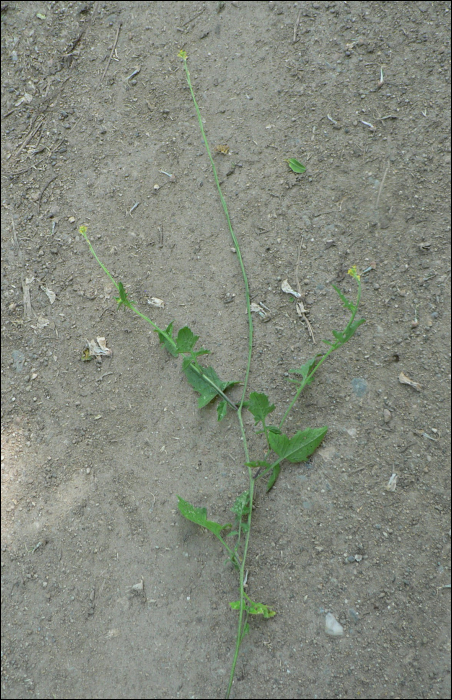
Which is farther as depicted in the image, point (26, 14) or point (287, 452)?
point (26, 14)

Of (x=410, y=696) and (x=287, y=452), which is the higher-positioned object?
(x=287, y=452)

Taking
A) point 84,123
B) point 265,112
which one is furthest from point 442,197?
point 84,123

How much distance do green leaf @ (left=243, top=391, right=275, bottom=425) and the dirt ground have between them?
15cm

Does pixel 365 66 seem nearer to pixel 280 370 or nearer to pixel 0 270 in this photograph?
pixel 280 370

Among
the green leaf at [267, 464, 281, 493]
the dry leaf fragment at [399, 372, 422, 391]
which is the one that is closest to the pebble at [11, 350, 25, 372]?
the green leaf at [267, 464, 281, 493]

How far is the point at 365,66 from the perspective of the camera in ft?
6.30

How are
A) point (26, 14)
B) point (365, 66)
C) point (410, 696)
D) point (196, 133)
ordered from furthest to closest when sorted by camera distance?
point (26, 14) → point (196, 133) → point (365, 66) → point (410, 696)

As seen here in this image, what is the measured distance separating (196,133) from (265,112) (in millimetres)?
300

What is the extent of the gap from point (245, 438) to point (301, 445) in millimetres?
206

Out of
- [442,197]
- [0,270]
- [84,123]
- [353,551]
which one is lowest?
[353,551]

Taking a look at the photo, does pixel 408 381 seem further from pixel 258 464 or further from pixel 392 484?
pixel 258 464

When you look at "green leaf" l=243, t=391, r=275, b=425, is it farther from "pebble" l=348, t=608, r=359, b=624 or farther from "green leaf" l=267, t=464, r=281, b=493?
"pebble" l=348, t=608, r=359, b=624

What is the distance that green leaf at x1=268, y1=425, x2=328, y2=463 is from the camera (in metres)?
1.66

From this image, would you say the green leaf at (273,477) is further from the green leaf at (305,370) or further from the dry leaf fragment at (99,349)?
the dry leaf fragment at (99,349)
